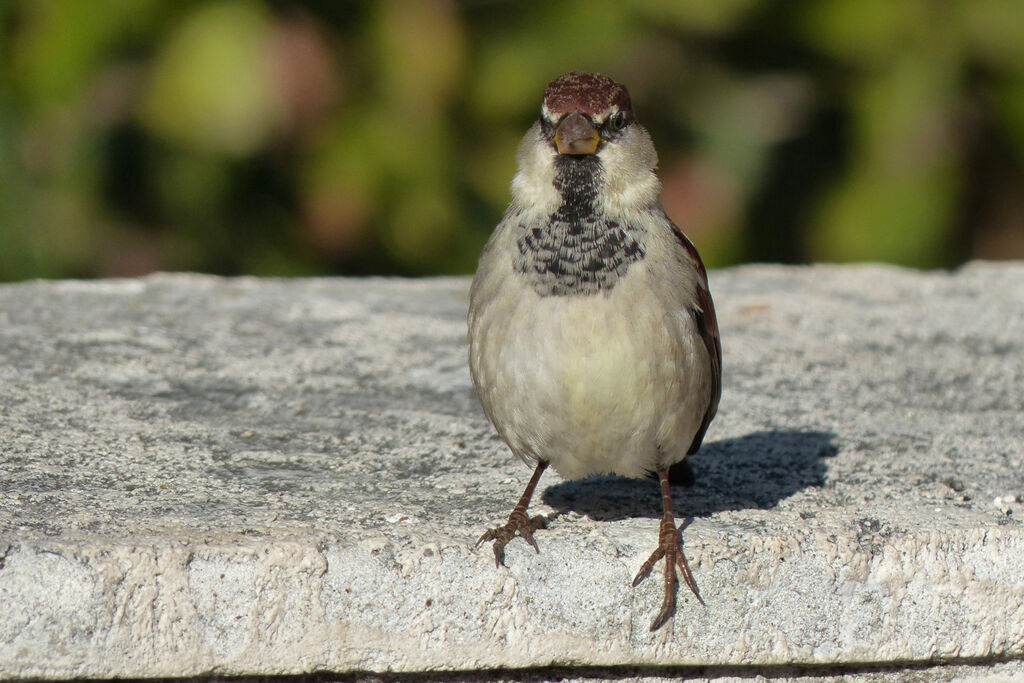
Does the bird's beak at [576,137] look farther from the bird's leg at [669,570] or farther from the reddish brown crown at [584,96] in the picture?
the bird's leg at [669,570]

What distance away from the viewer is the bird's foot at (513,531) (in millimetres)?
1876

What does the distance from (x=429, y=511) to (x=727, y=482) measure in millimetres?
553

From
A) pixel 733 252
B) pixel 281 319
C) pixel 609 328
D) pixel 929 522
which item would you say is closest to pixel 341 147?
pixel 281 319

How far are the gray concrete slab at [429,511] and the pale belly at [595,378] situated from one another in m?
0.12

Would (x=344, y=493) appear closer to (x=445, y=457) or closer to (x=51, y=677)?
(x=445, y=457)

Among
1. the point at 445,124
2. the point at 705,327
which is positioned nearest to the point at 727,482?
the point at 705,327

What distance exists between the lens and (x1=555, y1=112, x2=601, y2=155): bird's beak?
203 centimetres

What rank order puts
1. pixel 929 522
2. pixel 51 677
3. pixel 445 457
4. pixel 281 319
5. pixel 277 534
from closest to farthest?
pixel 51 677 → pixel 277 534 → pixel 929 522 → pixel 445 457 → pixel 281 319

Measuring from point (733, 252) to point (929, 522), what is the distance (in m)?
1.75

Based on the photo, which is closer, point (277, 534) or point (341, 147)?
point (277, 534)

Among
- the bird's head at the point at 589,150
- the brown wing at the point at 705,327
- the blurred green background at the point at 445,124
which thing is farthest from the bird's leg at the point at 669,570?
the blurred green background at the point at 445,124

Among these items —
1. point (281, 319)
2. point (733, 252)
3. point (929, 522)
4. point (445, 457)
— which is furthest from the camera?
point (733, 252)

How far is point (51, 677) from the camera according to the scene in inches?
67.7

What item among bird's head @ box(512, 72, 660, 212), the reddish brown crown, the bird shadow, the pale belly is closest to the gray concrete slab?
the bird shadow
